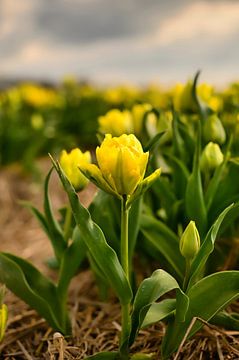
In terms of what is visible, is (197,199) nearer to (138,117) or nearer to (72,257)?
(72,257)

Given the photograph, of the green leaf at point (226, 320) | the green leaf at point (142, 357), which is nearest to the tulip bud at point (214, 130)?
the green leaf at point (226, 320)

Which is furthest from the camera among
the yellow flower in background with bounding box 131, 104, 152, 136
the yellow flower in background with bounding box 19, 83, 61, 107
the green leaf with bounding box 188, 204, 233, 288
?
the yellow flower in background with bounding box 19, 83, 61, 107

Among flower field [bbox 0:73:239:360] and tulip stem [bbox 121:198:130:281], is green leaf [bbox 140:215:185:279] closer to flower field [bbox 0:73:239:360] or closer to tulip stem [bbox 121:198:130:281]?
flower field [bbox 0:73:239:360]

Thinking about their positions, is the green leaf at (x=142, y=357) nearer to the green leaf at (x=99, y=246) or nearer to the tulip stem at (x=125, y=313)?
the tulip stem at (x=125, y=313)

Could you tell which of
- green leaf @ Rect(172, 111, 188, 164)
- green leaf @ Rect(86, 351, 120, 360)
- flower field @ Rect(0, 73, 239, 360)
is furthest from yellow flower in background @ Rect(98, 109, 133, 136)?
green leaf @ Rect(86, 351, 120, 360)

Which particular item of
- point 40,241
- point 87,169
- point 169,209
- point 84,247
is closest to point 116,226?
point 169,209

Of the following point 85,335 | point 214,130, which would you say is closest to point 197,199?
point 214,130

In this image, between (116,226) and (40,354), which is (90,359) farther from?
(116,226)
